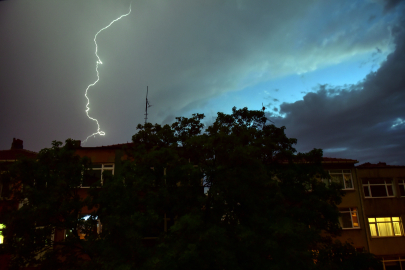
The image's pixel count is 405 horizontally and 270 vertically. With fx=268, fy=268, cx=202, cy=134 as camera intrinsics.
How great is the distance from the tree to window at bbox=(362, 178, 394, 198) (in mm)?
11130

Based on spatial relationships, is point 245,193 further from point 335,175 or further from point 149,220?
point 335,175

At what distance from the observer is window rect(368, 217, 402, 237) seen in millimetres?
21219

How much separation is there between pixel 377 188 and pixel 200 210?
62.5ft

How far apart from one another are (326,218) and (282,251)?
16.3ft

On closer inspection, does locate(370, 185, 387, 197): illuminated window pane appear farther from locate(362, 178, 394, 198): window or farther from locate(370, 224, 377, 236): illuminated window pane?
locate(370, 224, 377, 236): illuminated window pane

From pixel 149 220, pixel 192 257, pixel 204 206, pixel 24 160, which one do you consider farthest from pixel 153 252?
pixel 24 160

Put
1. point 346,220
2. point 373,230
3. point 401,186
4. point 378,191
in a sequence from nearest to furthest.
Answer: point 346,220, point 373,230, point 378,191, point 401,186

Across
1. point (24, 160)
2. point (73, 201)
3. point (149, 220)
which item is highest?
point (24, 160)

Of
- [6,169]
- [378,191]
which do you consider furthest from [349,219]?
[6,169]

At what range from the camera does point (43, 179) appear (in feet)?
35.4

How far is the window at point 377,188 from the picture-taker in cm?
2208

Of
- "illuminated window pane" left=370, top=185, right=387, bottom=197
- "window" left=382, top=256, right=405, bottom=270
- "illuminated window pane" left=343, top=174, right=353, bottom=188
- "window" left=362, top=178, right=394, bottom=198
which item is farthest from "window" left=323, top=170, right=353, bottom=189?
"window" left=382, top=256, right=405, bottom=270

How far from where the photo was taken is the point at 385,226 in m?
21.4

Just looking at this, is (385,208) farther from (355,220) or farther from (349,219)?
(349,219)
